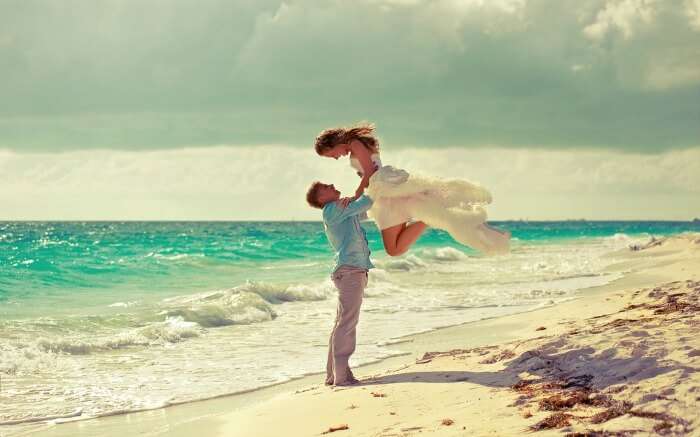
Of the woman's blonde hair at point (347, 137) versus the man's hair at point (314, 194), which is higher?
the woman's blonde hair at point (347, 137)

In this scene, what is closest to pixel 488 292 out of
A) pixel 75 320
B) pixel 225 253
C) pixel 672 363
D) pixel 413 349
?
pixel 413 349

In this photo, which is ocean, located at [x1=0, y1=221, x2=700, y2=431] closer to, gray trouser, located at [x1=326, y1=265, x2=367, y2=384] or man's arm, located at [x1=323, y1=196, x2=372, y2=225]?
gray trouser, located at [x1=326, y1=265, x2=367, y2=384]

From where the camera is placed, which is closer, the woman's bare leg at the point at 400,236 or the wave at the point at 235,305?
the woman's bare leg at the point at 400,236

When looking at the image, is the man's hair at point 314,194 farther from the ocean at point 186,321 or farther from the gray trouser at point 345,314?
the ocean at point 186,321

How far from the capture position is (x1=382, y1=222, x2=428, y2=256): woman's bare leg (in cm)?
699

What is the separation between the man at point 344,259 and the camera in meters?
6.69

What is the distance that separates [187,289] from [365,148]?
15.3 meters

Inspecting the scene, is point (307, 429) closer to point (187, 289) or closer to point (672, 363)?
point (672, 363)

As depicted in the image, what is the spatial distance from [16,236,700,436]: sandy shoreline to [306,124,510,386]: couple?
77 centimetres

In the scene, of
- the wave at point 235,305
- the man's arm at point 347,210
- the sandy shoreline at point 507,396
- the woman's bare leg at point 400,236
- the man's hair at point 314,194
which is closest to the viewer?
the sandy shoreline at point 507,396

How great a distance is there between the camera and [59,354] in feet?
34.4

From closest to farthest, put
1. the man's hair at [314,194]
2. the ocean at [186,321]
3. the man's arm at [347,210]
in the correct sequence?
the man's arm at [347,210] → the man's hair at [314,194] → the ocean at [186,321]

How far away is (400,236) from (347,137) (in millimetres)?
1070

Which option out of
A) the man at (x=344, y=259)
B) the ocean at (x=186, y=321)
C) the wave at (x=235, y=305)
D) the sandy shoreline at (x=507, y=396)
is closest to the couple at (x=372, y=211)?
the man at (x=344, y=259)
